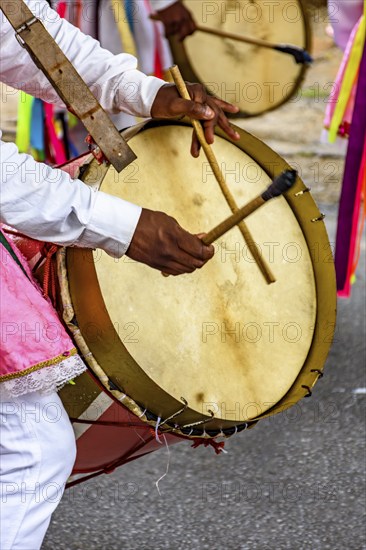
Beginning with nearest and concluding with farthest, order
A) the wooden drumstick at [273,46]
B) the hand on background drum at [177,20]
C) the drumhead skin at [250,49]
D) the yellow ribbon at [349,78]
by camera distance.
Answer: the yellow ribbon at [349,78] < the hand on background drum at [177,20] < the wooden drumstick at [273,46] < the drumhead skin at [250,49]

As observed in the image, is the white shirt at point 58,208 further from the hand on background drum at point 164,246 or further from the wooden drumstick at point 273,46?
the wooden drumstick at point 273,46

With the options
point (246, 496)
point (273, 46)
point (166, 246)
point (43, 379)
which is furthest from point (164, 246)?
point (273, 46)

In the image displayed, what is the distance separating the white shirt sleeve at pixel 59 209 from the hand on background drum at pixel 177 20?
230cm

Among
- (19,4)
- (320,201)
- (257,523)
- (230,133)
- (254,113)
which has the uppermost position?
(19,4)

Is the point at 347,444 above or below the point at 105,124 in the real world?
below

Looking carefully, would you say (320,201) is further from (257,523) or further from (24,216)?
(24,216)

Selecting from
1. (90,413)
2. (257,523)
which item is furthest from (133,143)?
(257,523)

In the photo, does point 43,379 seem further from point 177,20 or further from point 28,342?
point 177,20

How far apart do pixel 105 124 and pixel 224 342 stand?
45 cm

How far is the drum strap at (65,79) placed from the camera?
1676 mm

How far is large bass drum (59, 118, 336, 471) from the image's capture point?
5.66 ft

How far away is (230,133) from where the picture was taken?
193 cm

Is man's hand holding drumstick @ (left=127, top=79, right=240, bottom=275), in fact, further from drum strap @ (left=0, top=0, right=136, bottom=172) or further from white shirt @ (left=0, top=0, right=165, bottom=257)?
drum strap @ (left=0, top=0, right=136, bottom=172)

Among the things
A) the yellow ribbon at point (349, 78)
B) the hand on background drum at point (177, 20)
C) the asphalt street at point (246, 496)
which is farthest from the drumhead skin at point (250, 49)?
the asphalt street at point (246, 496)
